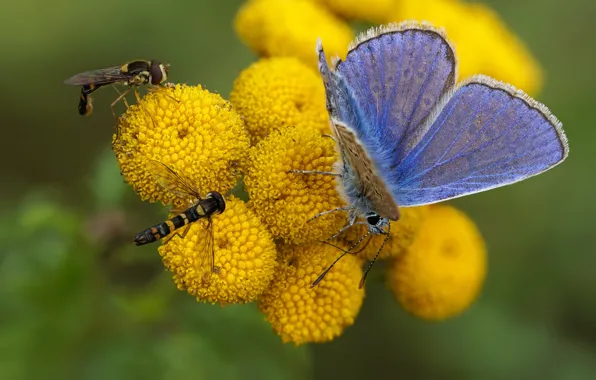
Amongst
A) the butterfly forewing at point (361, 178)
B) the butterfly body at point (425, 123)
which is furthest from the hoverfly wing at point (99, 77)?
the butterfly forewing at point (361, 178)

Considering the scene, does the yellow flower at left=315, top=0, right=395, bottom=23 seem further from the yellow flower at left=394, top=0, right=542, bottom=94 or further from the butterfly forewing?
the butterfly forewing

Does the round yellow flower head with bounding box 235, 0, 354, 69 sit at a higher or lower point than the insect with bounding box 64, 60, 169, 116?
higher

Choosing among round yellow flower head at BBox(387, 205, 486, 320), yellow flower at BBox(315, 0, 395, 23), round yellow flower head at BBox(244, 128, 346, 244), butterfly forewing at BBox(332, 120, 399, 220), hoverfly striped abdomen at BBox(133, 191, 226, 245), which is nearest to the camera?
butterfly forewing at BBox(332, 120, 399, 220)

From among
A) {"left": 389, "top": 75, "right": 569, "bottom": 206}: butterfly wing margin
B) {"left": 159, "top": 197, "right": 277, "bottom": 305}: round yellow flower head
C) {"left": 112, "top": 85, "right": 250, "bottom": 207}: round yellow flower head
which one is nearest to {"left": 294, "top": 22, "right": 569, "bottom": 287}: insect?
{"left": 389, "top": 75, "right": 569, "bottom": 206}: butterfly wing margin

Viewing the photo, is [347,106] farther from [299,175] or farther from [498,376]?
[498,376]

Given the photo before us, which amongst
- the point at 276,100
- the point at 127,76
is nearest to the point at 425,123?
the point at 276,100

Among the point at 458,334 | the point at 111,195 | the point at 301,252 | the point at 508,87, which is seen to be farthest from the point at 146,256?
the point at 458,334

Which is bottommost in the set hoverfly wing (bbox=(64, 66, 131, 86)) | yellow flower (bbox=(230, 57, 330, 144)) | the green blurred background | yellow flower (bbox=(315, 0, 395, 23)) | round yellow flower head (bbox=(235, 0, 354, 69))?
the green blurred background

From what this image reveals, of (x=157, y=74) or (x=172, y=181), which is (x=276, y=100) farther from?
(x=172, y=181)
